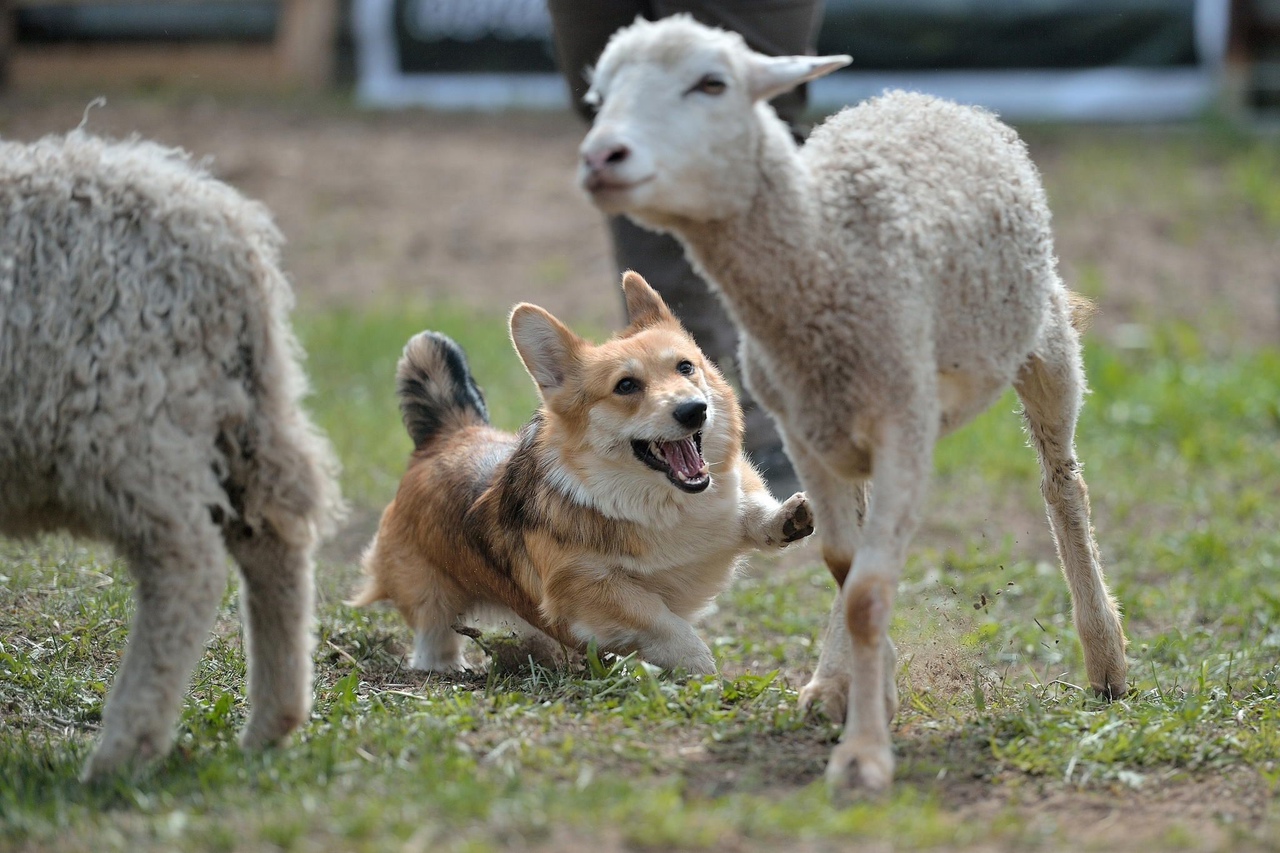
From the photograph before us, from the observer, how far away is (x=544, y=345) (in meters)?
5.39

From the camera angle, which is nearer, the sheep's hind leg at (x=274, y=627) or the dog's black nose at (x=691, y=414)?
the sheep's hind leg at (x=274, y=627)

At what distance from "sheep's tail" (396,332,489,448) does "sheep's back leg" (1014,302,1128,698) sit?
7.66ft

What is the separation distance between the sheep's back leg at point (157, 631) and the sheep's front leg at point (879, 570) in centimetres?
167

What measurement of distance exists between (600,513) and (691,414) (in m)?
0.51

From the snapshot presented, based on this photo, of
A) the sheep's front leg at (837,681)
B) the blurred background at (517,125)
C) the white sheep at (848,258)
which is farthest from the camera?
the blurred background at (517,125)

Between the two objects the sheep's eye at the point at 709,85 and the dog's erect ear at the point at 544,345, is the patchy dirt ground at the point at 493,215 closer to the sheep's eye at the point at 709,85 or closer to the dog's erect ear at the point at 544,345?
the dog's erect ear at the point at 544,345

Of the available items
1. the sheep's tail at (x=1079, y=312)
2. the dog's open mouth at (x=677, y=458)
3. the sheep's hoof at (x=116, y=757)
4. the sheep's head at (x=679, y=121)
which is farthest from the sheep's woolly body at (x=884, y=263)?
the sheep's hoof at (x=116, y=757)

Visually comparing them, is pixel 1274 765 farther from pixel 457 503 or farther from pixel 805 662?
pixel 457 503

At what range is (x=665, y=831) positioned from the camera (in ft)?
10.5

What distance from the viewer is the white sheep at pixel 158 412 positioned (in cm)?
366

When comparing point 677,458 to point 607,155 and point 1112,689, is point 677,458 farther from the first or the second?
point 607,155

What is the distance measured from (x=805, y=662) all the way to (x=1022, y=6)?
11254 millimetres

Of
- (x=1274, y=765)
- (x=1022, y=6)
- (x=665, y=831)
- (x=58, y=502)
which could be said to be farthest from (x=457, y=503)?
(x=1022, y=6)

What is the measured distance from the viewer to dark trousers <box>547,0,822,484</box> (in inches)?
243
